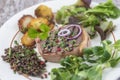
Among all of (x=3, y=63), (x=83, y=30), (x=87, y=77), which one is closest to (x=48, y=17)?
(x=83, y=30)

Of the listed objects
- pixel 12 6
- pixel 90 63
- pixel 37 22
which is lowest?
pixel 90 63

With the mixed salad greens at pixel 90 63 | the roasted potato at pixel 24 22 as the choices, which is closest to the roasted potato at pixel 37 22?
the roasted potato at pixel 24 22

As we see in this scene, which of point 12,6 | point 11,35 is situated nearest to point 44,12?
point 11,35

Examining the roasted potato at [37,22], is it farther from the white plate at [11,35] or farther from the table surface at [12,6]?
the table surface at [12,6]

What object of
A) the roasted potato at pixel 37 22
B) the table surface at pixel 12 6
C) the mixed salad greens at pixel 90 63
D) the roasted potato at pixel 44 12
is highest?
the table surface at pixel 12 6

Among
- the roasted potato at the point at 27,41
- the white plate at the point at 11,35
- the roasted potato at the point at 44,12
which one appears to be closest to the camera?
the white plate at the point at 11,35

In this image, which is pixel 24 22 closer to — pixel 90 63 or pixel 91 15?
pixel 91 15

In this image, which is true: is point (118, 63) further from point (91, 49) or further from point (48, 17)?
point (48, 17)
